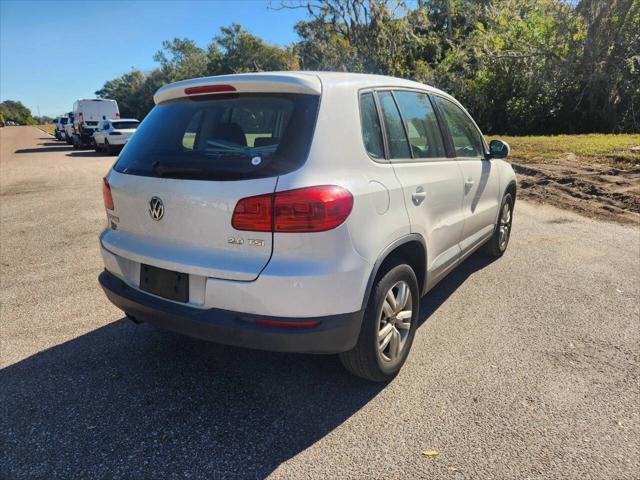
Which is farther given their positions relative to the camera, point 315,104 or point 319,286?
point 315,104

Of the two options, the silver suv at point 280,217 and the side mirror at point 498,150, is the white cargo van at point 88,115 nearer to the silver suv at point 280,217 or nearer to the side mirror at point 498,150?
the side mirror at point 498,150

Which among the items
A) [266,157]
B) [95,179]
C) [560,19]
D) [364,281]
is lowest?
[95,179]

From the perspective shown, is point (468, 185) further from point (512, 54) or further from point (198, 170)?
point (512, 54)

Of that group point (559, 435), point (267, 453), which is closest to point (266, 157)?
point (267, 453)

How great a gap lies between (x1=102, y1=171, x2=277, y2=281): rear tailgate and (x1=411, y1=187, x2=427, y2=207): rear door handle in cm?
109

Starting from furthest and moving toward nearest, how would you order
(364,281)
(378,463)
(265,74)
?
(265,74), (364,281), (378,463)

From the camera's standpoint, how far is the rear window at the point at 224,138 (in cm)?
246

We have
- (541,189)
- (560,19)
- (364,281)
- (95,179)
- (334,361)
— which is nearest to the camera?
(364,281)

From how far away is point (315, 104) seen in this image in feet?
8.43

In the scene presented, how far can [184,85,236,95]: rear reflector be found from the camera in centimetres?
275

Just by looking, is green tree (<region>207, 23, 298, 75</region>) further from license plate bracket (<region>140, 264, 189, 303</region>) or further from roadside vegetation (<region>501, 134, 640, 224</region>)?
license plate bracket (<region>140, 264, 189, 303</region>)

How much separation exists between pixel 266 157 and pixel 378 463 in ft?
5.44

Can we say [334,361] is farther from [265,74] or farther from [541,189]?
[541,189]

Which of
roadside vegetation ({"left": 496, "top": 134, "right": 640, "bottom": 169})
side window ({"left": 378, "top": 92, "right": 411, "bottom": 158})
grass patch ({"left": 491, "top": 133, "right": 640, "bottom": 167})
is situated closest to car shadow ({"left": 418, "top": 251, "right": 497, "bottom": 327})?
side window ({"left": 378, "top": 92, "right": 411, "bottom": 158})
